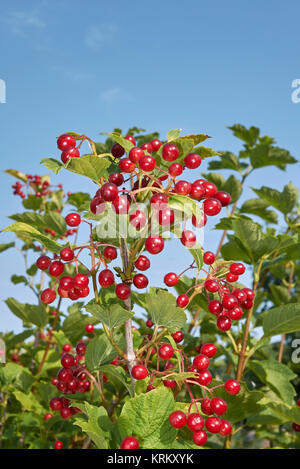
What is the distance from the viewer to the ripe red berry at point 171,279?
1.65 m

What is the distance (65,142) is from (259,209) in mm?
2768

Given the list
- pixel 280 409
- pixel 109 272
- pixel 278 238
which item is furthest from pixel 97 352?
pixel 278 238

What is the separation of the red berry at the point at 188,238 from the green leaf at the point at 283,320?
1.01 meters

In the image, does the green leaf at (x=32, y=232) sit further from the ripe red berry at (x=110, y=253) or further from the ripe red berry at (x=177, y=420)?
the ripe red berry at (x=177, y=420)

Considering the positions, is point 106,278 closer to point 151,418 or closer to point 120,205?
point 120,205

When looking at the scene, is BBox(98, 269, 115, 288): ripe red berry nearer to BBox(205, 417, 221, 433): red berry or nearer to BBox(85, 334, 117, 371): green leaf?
BBox(85, 334, 117, 371): green leaf

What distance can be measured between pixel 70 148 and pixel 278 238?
1.61m

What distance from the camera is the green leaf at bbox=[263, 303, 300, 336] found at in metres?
2.23

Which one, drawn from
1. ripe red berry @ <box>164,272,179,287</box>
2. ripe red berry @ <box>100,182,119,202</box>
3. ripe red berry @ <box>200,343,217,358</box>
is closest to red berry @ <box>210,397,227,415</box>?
ripe red berry @ <box>200,343,217,358</box>

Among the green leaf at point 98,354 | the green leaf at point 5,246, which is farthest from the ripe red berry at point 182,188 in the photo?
the green leaf at point 5,246

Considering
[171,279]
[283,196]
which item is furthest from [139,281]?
[283,196]

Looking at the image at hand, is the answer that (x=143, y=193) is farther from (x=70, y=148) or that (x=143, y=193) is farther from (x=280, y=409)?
(x=280, y=409)

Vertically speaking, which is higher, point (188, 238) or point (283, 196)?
point (283, 196)

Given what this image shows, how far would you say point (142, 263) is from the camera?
151cm
